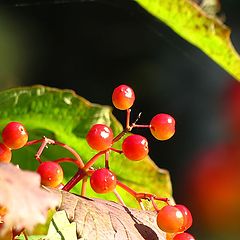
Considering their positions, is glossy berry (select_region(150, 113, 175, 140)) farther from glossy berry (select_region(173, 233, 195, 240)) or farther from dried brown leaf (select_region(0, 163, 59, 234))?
dried brown leaf (select_region(0, 163, 59, 234))

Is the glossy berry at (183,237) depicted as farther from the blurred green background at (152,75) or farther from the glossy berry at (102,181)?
the blurred green background at (152,75)

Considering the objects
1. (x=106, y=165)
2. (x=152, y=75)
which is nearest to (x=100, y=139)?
(x=106, y=165)

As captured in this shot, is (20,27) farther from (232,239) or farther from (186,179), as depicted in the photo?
(232,239)

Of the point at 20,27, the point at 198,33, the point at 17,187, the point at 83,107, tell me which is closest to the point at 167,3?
the point at 198,33

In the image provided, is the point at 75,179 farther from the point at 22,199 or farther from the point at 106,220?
the point at 22,199

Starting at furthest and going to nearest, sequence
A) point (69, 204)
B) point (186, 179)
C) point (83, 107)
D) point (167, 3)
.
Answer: point (186, 179) < point (83, 107) < point (167, 3) < point (69, 204)

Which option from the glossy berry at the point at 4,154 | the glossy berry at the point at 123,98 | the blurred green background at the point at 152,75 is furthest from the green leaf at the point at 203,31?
the blurred green background at the point at 152,75
